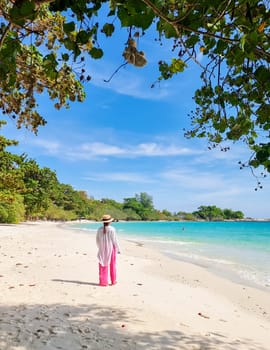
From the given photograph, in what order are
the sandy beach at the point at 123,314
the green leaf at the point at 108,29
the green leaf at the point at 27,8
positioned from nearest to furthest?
the green leaf at the point at 27,8 → the green leaf at the point at 108,29 → the sandy beach at the point at 123,314

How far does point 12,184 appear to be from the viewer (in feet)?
59.2

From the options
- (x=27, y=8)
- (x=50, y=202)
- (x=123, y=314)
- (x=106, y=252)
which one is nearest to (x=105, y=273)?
(x=106, y=252)

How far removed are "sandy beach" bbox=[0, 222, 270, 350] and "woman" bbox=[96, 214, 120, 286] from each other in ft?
0.74

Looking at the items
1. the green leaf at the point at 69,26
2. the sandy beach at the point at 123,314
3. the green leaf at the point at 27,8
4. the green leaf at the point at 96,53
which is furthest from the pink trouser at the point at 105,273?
the green leaf at the point at 27,8

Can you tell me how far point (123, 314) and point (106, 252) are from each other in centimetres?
201

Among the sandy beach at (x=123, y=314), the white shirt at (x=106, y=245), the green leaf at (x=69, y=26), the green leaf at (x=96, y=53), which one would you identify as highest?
the green leaf at (x=69, y=26)

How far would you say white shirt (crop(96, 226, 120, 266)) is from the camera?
6098mm

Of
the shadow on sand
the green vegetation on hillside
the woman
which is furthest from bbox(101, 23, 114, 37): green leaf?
the green vegetation on hillside

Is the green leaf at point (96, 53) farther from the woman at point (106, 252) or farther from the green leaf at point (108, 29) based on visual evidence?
the woman at point (106, 252)

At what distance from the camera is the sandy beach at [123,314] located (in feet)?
10.7

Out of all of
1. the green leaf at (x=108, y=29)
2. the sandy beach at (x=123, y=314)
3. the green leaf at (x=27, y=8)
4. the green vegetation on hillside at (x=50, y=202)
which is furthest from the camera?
the green vegetation on hillside at (x=50, y=202)

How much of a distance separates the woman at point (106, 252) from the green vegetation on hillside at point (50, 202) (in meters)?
7.94

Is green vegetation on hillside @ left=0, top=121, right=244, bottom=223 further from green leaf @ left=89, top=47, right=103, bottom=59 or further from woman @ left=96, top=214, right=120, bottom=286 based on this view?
green leaf @ left=89, top=47, right=103, bottom=59

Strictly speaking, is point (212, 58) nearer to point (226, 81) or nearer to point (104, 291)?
point (226, 81)
